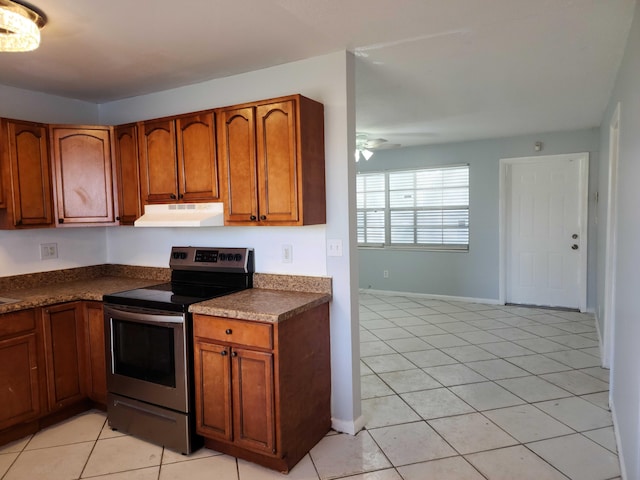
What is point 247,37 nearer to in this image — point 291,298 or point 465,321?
point 291,298

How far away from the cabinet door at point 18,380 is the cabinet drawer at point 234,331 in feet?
3.80

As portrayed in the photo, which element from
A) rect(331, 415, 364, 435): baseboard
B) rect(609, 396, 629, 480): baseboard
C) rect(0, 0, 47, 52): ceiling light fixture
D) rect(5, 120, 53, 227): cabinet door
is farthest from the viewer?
rect(5, 120, 53, 227): cabinet door

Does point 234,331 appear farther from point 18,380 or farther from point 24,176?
point 24,176

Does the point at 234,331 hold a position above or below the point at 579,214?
below

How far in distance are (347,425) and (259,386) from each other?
2.48 ft

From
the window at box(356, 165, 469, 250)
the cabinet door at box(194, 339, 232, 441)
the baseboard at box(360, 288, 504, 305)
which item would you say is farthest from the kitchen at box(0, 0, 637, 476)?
the baseboard at box(360, 288, 504, 305)

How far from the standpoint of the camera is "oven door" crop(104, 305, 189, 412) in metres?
2.42

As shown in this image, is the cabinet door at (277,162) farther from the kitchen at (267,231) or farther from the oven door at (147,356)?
the oven door at (147,356)

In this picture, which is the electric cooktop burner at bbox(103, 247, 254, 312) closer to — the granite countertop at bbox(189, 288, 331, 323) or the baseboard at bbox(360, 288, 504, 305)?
the granite countertop at bbox(189, 288, 331, 323)

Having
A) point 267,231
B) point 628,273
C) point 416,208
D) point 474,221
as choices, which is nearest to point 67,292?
point 267,231

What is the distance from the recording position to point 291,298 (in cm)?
252

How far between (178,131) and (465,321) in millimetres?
3926

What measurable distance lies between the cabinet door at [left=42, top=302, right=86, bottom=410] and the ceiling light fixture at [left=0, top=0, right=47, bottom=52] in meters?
1.61

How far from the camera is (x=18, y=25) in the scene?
6.19 feet
